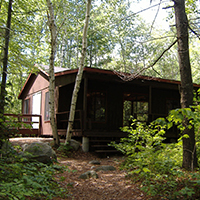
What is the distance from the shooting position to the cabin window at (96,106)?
12.3 meters

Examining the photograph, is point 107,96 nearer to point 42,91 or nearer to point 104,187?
point 42,91

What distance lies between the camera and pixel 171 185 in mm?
4055

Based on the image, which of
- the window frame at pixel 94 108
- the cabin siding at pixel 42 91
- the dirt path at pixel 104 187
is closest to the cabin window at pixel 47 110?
the cabin siding at pixel 42 91

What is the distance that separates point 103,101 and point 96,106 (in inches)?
18.6

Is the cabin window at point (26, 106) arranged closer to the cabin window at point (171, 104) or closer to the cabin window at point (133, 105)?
the cabin window at point (133, 105)

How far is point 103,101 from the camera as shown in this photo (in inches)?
493

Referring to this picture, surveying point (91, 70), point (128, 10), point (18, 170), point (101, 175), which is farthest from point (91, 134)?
point (128, 10)

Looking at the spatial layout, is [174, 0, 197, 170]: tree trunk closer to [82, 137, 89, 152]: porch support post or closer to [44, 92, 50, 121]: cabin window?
[82, 137, 89, 152]: porch support post

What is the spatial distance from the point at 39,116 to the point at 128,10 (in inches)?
711

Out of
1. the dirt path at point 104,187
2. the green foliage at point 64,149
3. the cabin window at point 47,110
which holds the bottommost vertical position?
the dirt path at point 104,187

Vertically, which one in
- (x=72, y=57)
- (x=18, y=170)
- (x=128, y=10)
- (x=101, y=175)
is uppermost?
(x=128, y=10)

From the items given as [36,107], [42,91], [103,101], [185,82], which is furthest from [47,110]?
[185,82]

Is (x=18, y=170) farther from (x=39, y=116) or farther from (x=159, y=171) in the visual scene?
(x=39, y=116)

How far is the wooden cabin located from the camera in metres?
10.5
